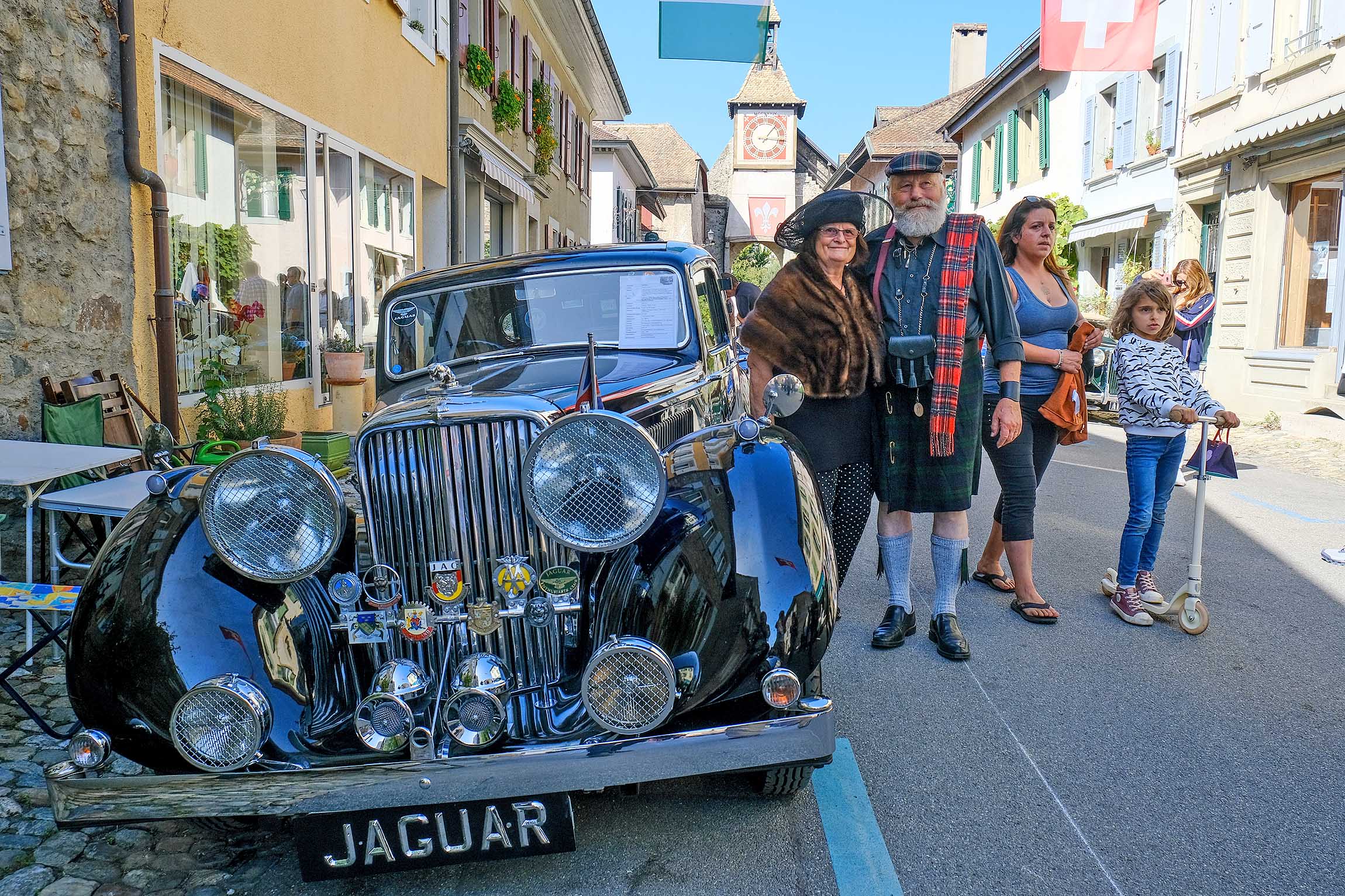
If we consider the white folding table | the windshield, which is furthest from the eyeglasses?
the white folding table

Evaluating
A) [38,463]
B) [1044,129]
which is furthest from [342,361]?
[1044,129]

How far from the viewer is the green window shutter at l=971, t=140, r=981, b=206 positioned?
27.8 m

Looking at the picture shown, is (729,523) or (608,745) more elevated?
(729,523)

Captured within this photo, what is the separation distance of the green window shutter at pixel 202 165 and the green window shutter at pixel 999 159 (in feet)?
70.2

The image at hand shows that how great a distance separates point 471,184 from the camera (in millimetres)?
15883

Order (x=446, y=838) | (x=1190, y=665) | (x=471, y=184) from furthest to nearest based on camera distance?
1. (x=471, y=184)
2. (x=1190, y=665)
3. (x=446, y=838)

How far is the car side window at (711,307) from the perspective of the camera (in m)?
4.66

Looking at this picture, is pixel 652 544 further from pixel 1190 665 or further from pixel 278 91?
pixel 278 91

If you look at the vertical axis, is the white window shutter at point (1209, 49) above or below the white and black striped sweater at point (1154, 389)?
above

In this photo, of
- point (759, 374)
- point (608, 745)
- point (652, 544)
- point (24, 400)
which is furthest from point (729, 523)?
point (24, 400)

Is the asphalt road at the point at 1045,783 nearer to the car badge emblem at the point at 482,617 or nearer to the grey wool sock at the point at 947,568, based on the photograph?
the grey wool sock at the point at 947,568

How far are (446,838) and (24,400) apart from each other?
391 cm

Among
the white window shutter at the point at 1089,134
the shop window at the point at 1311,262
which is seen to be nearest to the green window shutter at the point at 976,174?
the white window shutter at the point at 1089,134

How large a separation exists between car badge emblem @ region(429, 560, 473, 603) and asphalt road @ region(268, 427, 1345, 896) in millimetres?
688
